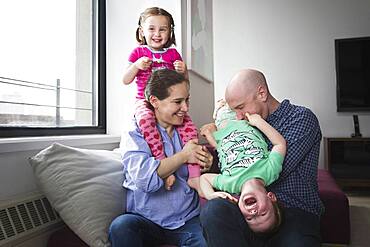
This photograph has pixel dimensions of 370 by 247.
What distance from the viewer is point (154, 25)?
74.0 inches

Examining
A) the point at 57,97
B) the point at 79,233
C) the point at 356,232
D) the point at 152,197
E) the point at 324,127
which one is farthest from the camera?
the point at 324,127

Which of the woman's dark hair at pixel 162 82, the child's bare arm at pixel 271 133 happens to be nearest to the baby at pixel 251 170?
the child's bare arm at pixel 271 133

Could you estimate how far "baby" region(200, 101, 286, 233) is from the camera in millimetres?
1163

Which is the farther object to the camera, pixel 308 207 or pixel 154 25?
pixel 154 25

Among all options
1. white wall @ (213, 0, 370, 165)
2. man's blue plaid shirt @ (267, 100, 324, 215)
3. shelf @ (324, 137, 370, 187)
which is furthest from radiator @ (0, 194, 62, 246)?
white wall @ (213, 0, 370, 165)

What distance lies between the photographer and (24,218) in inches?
53.8

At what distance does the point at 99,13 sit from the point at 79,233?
5.58ft

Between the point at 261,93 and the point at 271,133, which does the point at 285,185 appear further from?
the point at 261,93

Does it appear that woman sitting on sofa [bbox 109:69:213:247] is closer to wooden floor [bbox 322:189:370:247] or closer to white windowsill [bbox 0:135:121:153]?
white windowsill [bbox 0:135:121:153]

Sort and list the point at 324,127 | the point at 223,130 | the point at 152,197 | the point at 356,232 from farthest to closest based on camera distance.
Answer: the point at 324,127 → the point at 356,232 → the point at 223,130 → the point at 152,197

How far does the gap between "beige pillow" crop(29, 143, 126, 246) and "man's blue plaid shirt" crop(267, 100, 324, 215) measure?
621 mm

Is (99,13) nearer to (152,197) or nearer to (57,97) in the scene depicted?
(57,97)

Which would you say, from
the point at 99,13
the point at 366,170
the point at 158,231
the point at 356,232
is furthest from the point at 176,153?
the point at 366,170

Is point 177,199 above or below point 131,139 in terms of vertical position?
below
